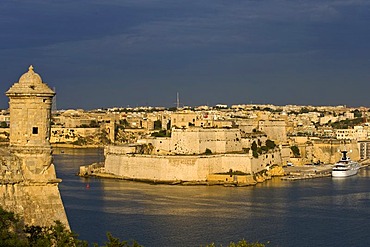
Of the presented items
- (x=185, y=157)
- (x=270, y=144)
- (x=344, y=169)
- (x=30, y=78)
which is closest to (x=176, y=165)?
(x=185, y=157)

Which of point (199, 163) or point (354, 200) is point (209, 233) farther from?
point (199, 163)

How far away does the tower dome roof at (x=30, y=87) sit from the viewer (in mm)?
3461

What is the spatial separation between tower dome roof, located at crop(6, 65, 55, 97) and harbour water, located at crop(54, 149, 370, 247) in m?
6.49

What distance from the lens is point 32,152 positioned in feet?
11.4

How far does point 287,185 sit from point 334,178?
2.93 m

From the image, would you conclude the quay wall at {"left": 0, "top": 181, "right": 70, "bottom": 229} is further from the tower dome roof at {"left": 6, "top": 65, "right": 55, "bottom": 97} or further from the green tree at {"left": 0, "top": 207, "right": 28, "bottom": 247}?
the tower dome roof at {"left": 6, "top": 65, "right": 55, "bottom": 97}

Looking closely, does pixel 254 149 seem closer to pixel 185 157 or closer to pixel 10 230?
pixel 185 157

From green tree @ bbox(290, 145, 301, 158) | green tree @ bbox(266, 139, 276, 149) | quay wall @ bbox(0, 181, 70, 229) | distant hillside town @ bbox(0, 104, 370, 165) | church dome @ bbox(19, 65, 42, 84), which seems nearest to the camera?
quay wall @ bbox(0, 181, 70, 229)

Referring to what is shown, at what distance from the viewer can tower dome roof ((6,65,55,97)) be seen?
3.46m

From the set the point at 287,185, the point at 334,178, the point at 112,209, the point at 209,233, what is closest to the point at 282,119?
the point at 334,178

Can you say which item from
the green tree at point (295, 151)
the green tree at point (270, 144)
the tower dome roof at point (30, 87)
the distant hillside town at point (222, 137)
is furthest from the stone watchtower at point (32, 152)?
the green tree at point (295, 151)

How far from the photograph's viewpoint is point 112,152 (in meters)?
19.9

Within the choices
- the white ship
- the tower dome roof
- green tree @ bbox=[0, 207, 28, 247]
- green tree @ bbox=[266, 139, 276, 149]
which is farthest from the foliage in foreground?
green tree @ bbox=[266, 139, 276, 149]

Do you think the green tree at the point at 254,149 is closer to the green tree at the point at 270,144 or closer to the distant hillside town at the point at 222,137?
the distant hillside town at the point at 222,137
